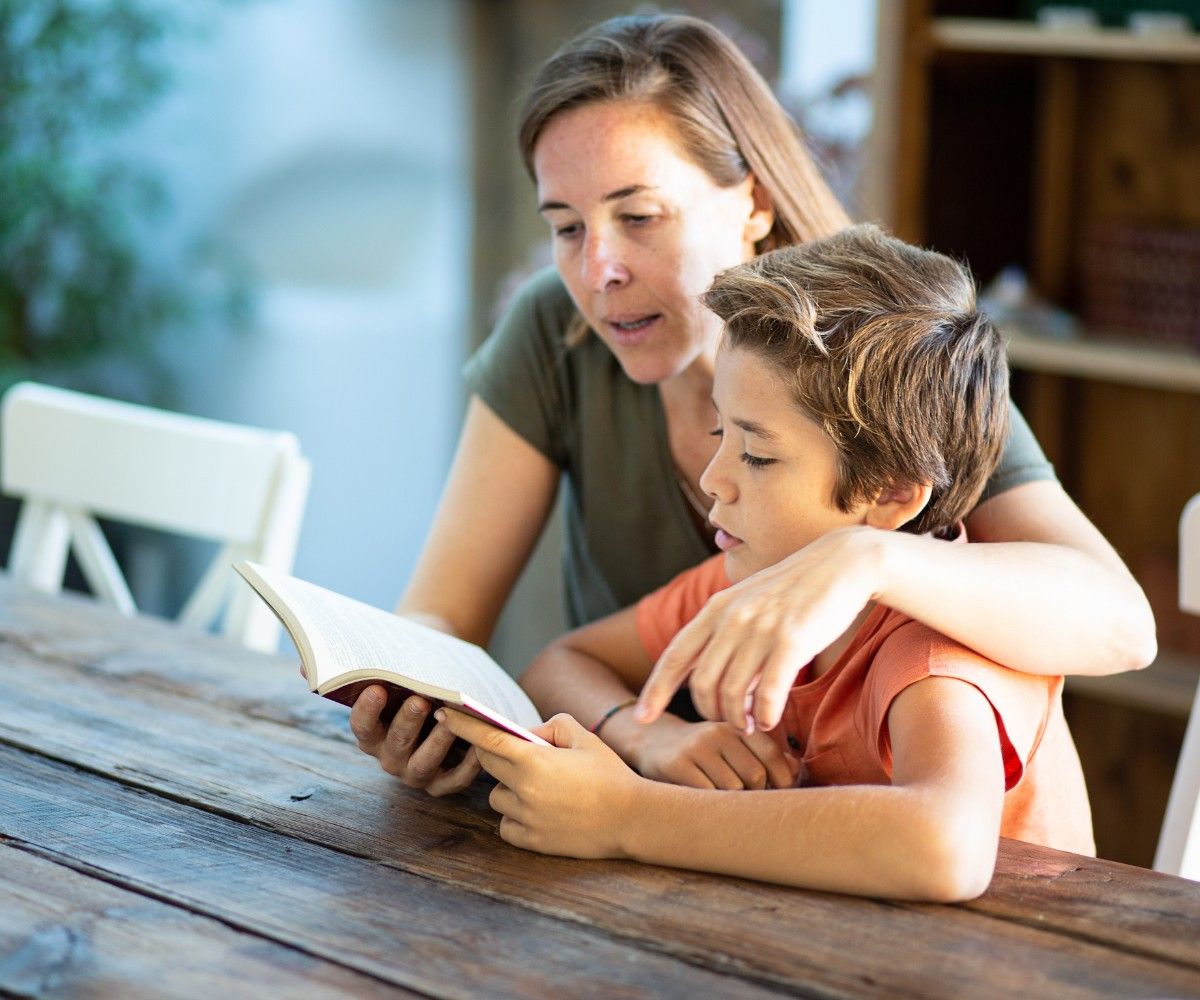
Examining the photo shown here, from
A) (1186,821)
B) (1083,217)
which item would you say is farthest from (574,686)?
(1083,217)

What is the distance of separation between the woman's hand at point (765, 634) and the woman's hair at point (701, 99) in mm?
570

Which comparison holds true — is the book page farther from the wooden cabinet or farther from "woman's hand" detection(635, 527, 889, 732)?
the wooden cabinet

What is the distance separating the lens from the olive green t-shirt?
5.26 feet

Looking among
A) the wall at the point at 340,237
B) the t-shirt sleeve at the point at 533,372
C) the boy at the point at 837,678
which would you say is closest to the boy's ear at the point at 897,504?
the boy at the point at 837,678

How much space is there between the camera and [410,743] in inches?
43.6

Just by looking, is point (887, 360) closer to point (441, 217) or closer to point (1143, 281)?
point (1143, 281)

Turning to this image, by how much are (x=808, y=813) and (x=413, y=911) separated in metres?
0.25

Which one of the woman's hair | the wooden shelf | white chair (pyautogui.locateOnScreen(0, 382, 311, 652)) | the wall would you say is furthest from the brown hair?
the wall

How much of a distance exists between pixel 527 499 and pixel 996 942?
33.0 inches

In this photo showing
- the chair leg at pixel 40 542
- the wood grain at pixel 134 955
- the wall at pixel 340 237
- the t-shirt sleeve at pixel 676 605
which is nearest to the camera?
the wood grain at pixel 134 955

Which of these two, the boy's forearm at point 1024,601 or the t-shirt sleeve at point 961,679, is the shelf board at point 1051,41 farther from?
the t-shirt sleeve at point 961,679

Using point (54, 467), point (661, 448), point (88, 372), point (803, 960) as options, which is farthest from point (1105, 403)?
point (88, 372)

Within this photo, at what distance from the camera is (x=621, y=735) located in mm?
1213

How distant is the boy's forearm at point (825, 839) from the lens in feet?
3.01
